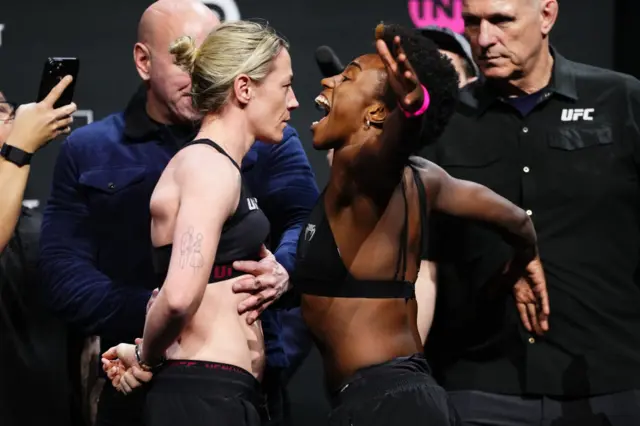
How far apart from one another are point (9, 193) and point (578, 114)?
1.55 metres

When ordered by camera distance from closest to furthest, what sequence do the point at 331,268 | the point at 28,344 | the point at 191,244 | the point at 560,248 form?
the point at 191,244
the point at 331,268
the point at 560,248
the point at 28,344

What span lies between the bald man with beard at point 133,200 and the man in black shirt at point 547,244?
479mm

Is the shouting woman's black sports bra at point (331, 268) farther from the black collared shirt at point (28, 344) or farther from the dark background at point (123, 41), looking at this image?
the dark background at point (123, 41)

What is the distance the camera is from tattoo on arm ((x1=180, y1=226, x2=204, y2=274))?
2.61 meters

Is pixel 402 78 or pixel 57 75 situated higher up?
pixel 402 78

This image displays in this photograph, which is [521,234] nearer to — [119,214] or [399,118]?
[399,118]

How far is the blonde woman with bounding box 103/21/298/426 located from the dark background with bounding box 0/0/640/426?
1.35m

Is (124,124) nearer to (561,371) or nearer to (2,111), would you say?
(2,111)

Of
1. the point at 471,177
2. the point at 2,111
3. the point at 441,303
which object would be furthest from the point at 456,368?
the point at 2,111

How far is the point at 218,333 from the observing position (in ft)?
9.05

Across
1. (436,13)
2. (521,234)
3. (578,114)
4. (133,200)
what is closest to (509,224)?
(521,234)

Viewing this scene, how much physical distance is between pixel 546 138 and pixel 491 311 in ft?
1.63

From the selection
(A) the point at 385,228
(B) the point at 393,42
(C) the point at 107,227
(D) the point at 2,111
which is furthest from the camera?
(D) the point at 2,111

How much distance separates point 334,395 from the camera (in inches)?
109
